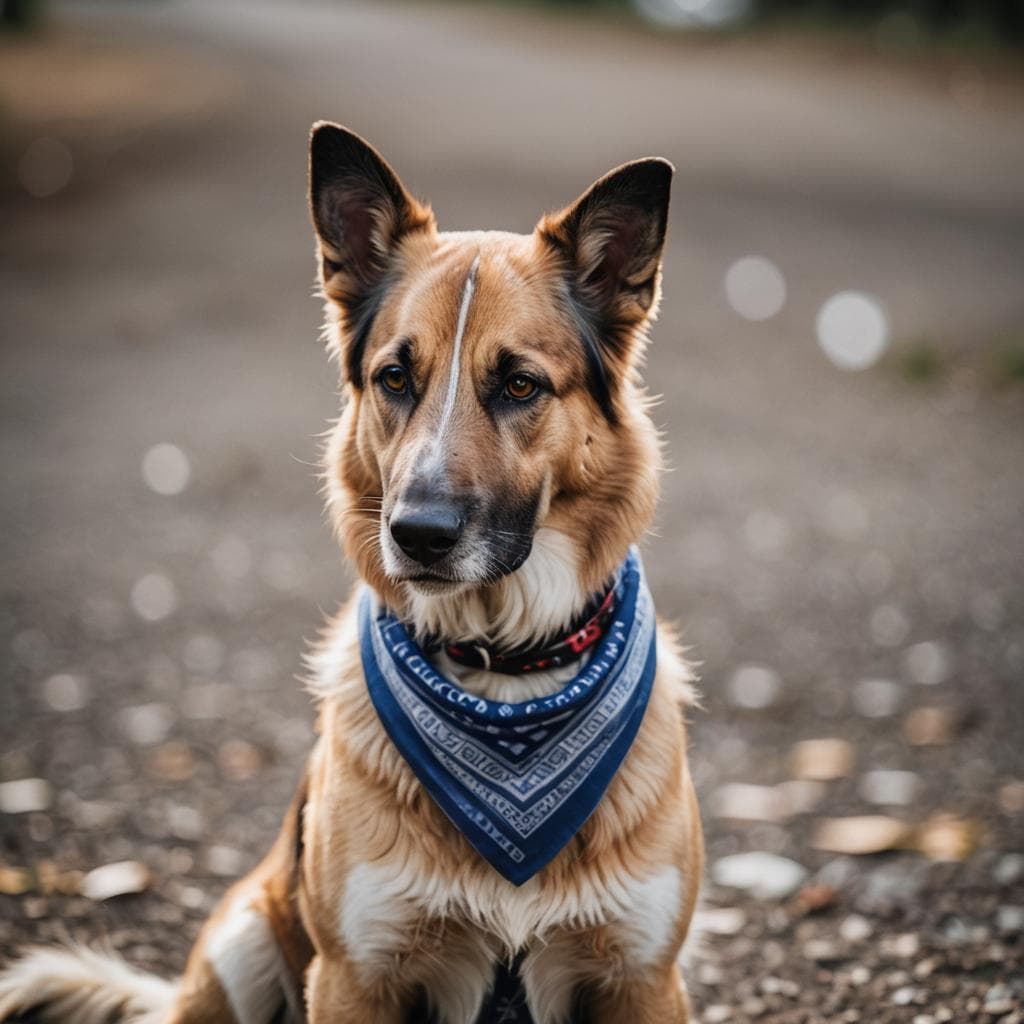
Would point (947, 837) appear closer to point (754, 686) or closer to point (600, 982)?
point (754, 686)

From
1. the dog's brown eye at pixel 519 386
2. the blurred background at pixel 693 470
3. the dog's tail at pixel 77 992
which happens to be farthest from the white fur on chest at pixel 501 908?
the dog's brown eye at pixel 519 386

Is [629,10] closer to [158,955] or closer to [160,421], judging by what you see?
[160,421]

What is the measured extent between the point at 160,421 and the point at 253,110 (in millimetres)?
11218

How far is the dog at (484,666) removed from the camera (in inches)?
112

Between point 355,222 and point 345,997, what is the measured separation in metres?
2.20

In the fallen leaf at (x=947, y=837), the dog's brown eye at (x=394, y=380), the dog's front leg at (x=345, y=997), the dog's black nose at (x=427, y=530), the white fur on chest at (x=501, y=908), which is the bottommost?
the fallen leaf at (x=947, y=837)

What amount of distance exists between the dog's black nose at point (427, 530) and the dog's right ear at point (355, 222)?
71cm

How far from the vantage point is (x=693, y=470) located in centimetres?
854

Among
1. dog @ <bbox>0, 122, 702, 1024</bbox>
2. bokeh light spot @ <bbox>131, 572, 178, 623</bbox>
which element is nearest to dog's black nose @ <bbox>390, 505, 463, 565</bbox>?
dog @ <bbox>0, 122, 702, 1024</bbox>

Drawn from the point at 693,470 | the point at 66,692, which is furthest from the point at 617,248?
the point at 693,470

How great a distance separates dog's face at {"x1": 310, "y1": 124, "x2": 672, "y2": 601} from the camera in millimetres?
2852

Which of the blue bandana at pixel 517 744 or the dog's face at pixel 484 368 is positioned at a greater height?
the dog's face at pixel 484 368

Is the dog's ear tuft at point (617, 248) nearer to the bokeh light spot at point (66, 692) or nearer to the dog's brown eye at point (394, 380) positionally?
the dog's brown eye at point (394, 380)

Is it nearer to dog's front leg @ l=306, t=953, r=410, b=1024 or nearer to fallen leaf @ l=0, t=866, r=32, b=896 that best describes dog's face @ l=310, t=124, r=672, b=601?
dog's front leg @ l=306, t=953, r=410, b=1024
